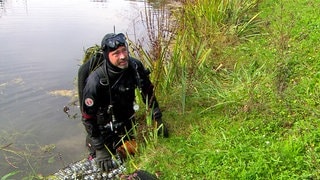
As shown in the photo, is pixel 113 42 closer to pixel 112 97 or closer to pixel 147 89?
pixel 112 97

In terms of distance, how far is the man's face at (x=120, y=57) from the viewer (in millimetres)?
3479

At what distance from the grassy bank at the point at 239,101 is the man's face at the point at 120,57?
897mm

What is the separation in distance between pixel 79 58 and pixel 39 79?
1.28 meters

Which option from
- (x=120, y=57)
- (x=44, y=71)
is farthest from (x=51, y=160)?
(x=44, y=71)

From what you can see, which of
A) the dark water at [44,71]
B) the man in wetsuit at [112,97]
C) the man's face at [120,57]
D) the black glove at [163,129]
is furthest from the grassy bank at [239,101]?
the dark water at [44,71]

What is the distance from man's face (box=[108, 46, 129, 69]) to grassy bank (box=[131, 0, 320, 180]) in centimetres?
90

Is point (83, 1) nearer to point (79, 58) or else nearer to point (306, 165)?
point (79, 58)

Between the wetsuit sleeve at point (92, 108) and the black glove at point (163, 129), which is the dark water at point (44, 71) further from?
the black glove at point (163, 129)

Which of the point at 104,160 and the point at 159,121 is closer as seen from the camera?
the point at 104,160

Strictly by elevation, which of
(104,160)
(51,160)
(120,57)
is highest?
(120,57)

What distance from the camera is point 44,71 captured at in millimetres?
7488

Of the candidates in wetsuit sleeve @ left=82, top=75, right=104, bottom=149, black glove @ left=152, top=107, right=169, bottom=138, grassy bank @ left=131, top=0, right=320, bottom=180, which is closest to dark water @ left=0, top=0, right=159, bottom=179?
wetsuit sleeve @ left=82, top=75, right=104, bottom=149

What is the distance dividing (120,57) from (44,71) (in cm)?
451

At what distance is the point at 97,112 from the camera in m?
3.71
